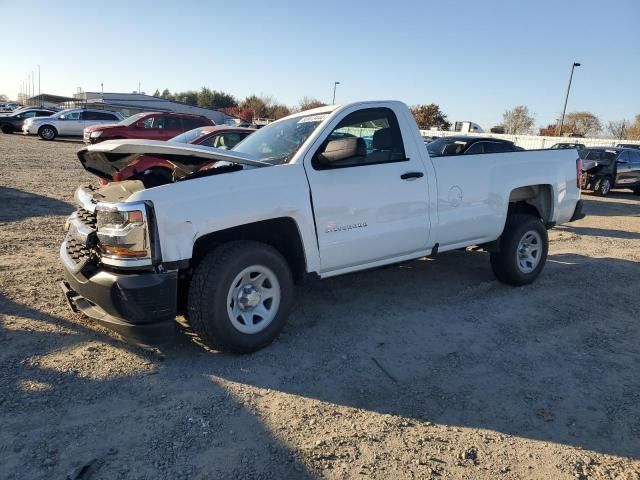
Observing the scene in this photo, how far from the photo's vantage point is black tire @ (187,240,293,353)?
362 centimetres

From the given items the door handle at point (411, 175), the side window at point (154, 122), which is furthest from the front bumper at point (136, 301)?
the side window at point (154, 122)

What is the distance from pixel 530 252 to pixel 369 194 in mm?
2719

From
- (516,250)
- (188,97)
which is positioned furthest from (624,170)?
(188,97)

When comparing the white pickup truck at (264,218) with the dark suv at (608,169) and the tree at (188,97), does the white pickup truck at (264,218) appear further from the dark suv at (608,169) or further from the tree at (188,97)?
the tree at (188,97)

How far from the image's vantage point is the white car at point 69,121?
28.5m

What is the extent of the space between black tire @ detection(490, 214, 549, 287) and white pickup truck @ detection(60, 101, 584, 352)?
25cm

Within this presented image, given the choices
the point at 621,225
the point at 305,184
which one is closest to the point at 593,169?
the point at 621,225

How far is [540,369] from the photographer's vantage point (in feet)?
13.0

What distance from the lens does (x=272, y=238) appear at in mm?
4234

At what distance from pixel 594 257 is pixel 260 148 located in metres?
5.87

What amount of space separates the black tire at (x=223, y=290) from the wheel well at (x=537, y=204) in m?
3.56

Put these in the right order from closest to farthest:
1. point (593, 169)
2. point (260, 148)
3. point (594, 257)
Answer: point (260, 148) → point (594, 257) → point (593, 169)

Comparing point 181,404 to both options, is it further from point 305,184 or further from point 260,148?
point 260,148

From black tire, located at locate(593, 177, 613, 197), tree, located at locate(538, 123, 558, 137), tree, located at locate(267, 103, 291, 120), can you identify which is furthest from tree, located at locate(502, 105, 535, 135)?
black tire, located at locate(593, 177, 613, 197)
